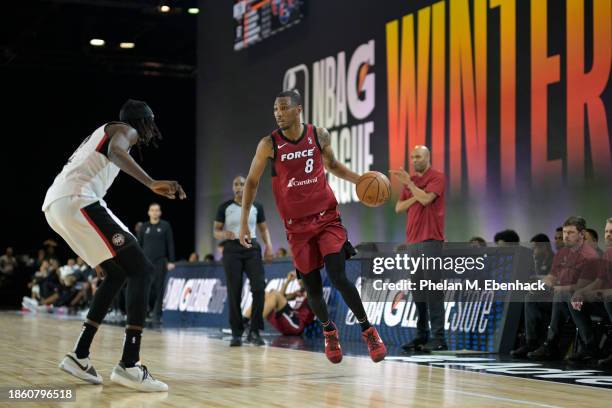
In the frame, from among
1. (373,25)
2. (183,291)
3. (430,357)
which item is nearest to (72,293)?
(183,291)

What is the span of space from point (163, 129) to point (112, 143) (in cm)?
2265

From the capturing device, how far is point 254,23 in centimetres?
1675

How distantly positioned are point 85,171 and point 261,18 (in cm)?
1166

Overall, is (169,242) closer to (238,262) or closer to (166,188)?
(238,262)

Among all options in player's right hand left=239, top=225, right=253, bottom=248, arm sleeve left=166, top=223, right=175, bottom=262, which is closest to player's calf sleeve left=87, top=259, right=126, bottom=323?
player's right hand left=239, top=225, right=253, bottom=248

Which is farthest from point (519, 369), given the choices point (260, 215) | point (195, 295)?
point (195, 295)

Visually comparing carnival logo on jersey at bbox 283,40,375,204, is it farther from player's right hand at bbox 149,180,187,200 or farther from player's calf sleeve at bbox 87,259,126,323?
→ player's right hand at bbox 149,180,187,200

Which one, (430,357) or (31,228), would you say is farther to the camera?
(31,228)

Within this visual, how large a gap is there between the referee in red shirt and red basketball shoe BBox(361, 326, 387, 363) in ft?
7.80

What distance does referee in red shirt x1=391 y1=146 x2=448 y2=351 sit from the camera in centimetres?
833

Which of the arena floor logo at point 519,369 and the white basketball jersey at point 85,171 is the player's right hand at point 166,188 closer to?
the white basketball jersey at point 85,171

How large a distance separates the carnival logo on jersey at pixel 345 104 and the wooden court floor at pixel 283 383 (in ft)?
20.1

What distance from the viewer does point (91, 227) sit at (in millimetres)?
5223

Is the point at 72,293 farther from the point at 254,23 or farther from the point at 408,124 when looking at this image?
the point at 408,124
